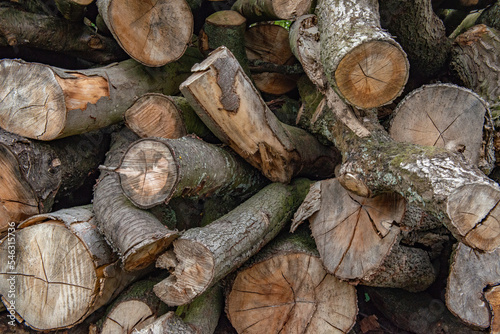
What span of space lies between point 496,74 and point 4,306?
3.82 meters

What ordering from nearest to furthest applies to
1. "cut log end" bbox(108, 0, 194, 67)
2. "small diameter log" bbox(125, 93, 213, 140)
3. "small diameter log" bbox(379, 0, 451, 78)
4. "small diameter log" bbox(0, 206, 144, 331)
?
"small diameter log" bbox(0, 206, 144, 331) → "cut log end" bbox(108, 0, 194, 67) → "small diameter log" bbox(125, 93, 213, 140) → "small diameter log" bbox(379, 0, 451, 78)

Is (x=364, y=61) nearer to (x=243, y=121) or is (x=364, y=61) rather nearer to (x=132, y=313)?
(x=243, y=121)

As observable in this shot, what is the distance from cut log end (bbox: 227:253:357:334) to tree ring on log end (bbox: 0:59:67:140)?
1.49m

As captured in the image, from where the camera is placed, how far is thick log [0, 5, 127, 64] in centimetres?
264

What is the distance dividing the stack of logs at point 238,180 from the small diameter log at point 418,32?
16 mm

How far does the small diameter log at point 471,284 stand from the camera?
7.54 ft

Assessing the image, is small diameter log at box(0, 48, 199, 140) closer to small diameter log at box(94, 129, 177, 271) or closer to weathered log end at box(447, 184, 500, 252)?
small diameter log at box(94, 129, 177, 271)

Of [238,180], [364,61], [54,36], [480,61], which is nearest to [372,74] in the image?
[364,61]

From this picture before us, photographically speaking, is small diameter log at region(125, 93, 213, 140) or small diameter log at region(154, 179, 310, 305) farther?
small diameter log at region(125, 93, 213, 140)

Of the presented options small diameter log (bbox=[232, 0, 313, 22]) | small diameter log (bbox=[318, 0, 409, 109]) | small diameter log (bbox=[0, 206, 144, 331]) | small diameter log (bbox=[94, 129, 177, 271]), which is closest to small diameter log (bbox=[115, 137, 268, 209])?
small diameter log (bbox=[94, 129, 177, 271])

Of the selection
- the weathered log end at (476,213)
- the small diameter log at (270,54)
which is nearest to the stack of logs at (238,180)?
the weathered log end at (476,213)

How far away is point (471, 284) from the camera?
2.37m

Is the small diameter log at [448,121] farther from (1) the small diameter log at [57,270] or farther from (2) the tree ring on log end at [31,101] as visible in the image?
(2) the tree ring on log end at [31,101]

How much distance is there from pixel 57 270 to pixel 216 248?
0.93 metres
